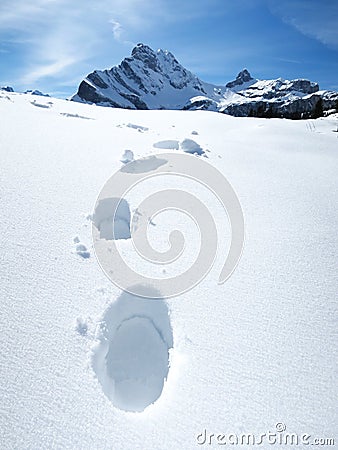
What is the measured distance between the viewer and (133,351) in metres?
2.54

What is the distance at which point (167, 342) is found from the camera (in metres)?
2.47

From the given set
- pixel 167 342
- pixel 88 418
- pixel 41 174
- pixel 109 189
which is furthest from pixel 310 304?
pixel 41 174

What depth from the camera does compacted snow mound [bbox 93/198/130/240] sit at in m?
3.47

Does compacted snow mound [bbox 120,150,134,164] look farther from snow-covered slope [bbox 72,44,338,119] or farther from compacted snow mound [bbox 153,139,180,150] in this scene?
snow-covered slope [bbox 72,44,338,119]

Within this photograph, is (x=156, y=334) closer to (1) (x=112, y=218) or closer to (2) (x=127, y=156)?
(1) (x=112, y=218)

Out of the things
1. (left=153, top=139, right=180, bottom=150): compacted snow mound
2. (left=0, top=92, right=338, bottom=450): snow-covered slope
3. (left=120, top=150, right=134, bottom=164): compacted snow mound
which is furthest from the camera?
(left=153, top=139, right=180, bottom=150): compacted snow mound

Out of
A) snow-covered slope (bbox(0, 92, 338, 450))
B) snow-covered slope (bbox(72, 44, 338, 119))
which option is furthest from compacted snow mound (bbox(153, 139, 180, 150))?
snow-covered slope (bbox(72, 44, 338, 119))

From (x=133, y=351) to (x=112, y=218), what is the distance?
1691 mm

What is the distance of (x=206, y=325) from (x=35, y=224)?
210 cm

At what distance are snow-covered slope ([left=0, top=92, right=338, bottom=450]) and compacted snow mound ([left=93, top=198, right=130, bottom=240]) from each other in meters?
0.12

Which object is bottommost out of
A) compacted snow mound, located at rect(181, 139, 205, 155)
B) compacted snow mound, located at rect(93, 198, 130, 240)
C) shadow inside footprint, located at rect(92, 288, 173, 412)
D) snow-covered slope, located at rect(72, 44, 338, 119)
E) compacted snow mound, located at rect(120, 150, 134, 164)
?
shadow inside footprint, located at rect(92, 288, 173, 412)

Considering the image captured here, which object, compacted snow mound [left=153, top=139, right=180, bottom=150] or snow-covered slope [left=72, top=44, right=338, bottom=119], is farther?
snow-covered slope [left=72, top=44, right=338, bottom=119]

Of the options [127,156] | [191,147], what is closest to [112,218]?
[127,156]

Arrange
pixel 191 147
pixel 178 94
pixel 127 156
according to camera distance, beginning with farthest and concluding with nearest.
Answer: pixel 178 94
pixel 191 147
pixel 127 156
